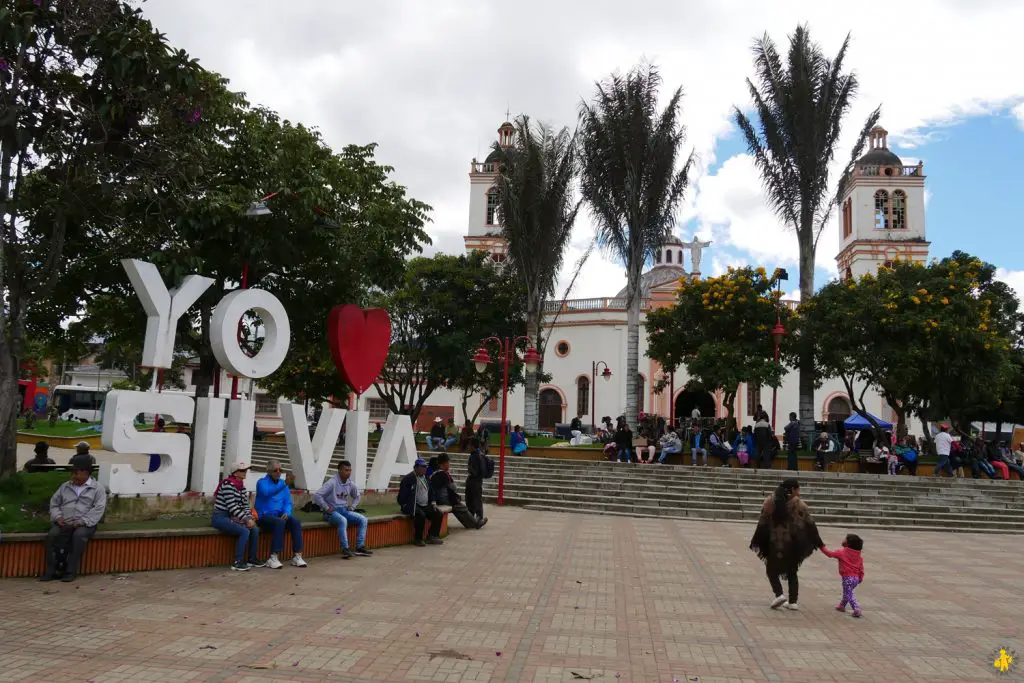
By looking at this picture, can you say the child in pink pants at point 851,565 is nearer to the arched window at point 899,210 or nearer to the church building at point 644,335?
the church building at point 644,335

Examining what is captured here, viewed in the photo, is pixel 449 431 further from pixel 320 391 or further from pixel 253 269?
pixel 253 269

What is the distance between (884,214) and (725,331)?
75.6 ft

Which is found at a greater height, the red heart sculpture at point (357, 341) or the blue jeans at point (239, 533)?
the red heart sculpture at point (357, 341)

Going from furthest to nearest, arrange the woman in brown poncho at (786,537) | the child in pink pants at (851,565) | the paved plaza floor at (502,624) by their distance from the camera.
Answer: the woman in brown poncho at (786,537)
the child in pink pants at (851,565)
the paved plaza floor at (502,624)

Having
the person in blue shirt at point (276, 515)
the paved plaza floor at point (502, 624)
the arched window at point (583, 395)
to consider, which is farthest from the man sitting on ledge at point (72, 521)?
the arched window at point (583, 395)

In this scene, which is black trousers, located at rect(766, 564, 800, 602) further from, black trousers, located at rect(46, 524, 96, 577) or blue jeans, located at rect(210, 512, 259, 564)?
black trousers, located at rect(46, 524, 96, 577)

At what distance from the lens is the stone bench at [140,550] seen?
7.25 metres

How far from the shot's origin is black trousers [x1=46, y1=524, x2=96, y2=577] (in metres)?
7.25

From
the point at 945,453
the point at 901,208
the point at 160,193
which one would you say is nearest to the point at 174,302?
the point at 160,193

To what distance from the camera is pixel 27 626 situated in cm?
570

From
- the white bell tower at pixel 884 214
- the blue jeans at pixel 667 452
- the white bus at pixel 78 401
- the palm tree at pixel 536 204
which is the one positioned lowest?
the blue jeans at pixel 667 452

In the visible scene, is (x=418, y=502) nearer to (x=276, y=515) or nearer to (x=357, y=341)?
(x=276, y=515)

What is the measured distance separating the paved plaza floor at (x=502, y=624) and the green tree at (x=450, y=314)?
1769 centimetres

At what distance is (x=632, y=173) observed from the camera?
78.3 feet
